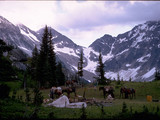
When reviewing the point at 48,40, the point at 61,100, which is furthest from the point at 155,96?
the point at 48,40

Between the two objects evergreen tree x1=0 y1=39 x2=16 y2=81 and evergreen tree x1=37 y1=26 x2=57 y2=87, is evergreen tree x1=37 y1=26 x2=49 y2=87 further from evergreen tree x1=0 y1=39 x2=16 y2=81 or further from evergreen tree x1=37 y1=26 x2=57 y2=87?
evergreen tree x1=0 y1=39 x2=16 y2=81

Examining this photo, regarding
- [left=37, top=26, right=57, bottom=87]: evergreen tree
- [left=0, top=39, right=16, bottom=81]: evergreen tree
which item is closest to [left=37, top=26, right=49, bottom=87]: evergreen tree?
[left=37, top=26, right=57, bottom=87]: evergreen tree

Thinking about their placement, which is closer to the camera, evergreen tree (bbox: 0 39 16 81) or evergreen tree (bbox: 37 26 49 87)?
evergreen tree (bbox: 0 39 16 81)

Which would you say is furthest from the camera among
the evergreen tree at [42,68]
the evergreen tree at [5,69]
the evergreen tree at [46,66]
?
the evergreen tree at [46,66]

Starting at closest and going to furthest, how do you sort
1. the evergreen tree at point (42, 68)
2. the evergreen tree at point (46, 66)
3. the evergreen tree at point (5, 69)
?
the evergreen tree at point (5, 69) < the evergreen tree at point (42, 68) < the evergreen tree at point (46, 66)

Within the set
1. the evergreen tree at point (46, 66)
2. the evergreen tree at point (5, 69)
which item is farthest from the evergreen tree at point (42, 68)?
the evergreen tree at point (5, 69)

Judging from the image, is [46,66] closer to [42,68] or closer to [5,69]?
[42,68]

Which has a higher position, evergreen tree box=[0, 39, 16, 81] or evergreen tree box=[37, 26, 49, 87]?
evergreen tree box=[37, 26, 49, 87]

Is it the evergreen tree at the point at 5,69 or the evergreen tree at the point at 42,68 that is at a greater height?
the evergreen tree at the point at 42,68

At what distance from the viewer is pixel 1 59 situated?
60.4ft

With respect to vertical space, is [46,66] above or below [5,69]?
above

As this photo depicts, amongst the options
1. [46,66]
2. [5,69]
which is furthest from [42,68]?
[5,69]

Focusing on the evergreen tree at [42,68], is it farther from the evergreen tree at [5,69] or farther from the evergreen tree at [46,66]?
the evergreen tree at [5,69]

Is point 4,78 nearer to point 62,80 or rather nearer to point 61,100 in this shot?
point 61,100
